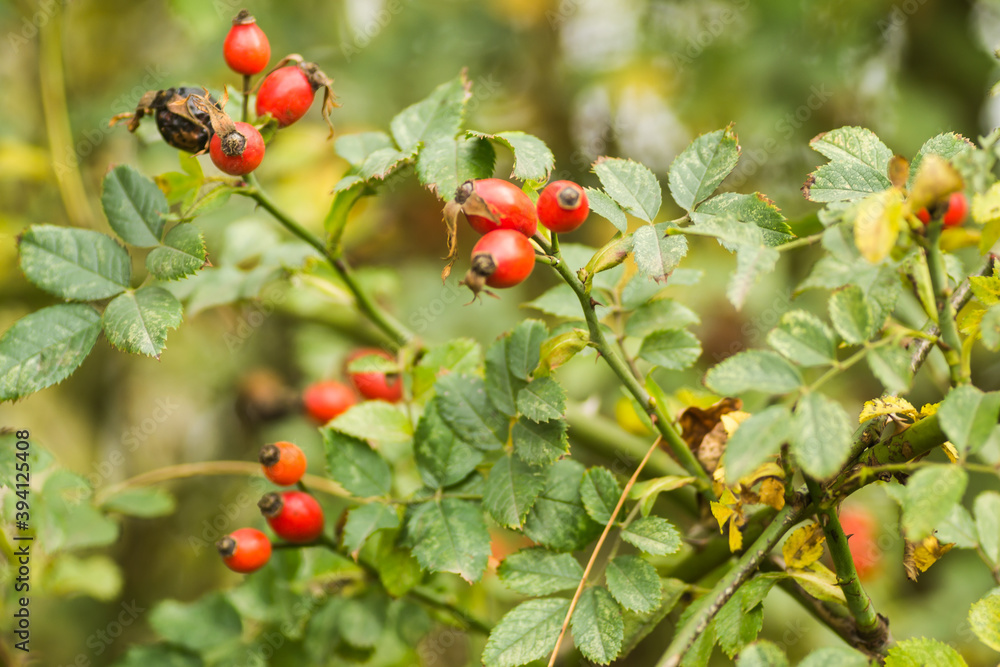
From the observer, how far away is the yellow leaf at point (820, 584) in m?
0.76

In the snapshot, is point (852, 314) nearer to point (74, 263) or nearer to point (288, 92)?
point (288, 92)

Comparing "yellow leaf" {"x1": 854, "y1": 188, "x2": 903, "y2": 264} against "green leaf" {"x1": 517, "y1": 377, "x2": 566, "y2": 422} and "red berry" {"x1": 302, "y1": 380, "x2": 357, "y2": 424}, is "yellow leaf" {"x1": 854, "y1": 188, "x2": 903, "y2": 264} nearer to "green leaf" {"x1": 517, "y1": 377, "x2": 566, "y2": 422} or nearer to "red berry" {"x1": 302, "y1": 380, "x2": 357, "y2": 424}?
"green leaf" {"x1": 517, "y1": 377, "x2": 566, "y2": 422}

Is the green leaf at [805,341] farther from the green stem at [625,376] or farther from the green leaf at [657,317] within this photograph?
the green leaf at [657,317]

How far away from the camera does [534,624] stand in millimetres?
787

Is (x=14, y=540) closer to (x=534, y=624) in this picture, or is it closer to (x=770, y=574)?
(x=534, y=624)

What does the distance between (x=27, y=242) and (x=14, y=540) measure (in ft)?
2.23

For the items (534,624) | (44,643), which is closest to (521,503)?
(534,624)

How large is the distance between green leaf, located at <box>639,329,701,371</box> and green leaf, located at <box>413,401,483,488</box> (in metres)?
0.27

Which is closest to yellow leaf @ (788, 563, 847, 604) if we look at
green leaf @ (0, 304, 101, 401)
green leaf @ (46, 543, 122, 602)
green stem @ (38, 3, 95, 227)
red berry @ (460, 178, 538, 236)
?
red berry @ (460, 178, 538, 236)

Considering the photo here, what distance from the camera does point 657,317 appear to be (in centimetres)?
98

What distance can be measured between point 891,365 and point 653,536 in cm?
33

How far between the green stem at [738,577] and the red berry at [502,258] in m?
0.37

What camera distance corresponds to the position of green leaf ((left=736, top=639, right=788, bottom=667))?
56 cm

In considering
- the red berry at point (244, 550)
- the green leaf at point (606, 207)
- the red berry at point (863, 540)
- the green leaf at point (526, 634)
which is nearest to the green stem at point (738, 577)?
the green leaf at point (526, 634)
